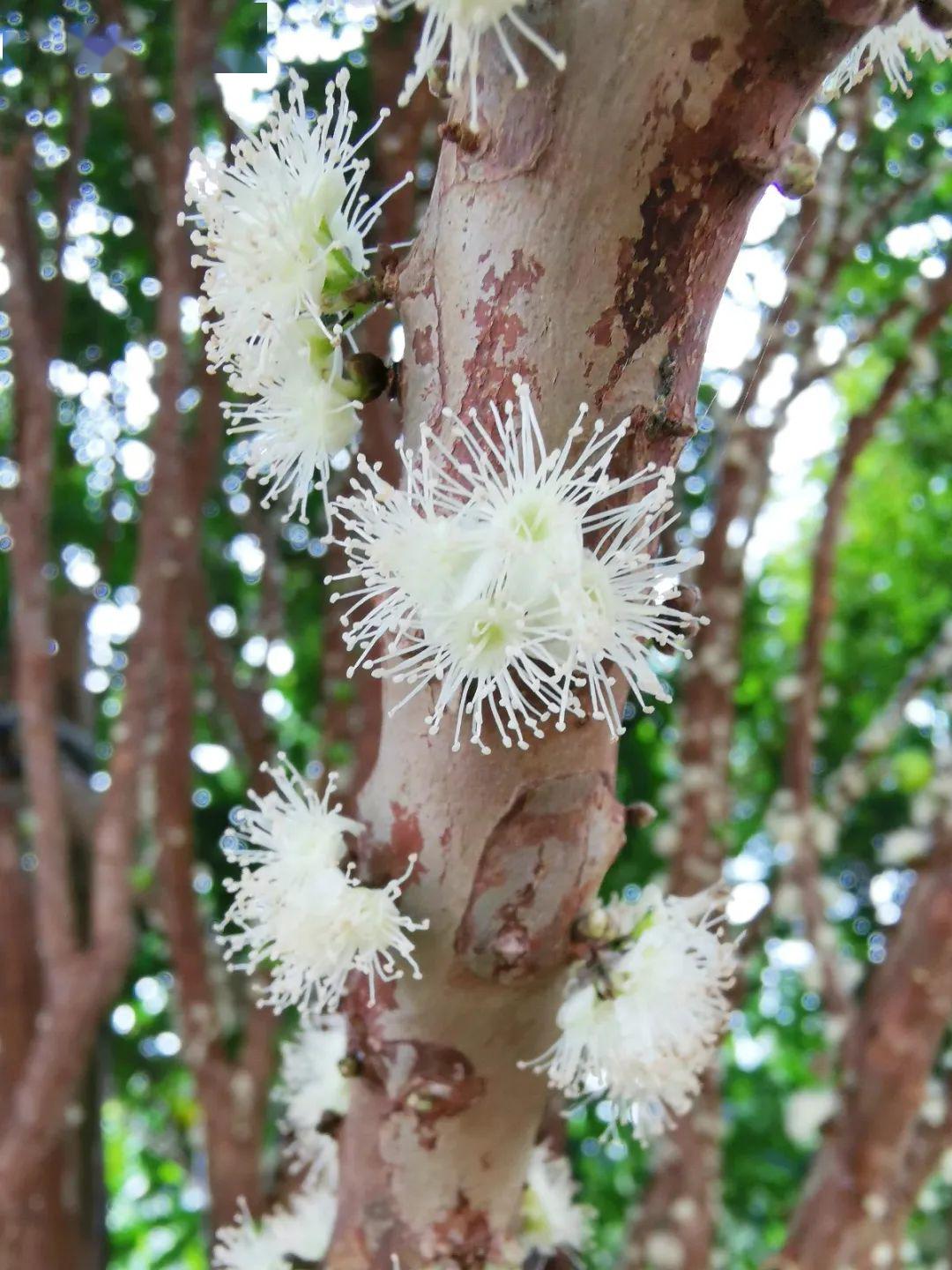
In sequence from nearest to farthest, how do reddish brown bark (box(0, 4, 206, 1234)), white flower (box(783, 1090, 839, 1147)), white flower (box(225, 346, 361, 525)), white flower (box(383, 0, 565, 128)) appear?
white flower (box(383, 0, 565, 128)) → white flower (box(225, 346, 361, 525)) → reddish brown bark (box(0, 4, 206, 1234)) → white flower (box(783, 1090, 839, 1147))

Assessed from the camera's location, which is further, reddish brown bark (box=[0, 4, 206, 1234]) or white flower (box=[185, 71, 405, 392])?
reddish brown bark (box=[0, 4, 206, 1234])

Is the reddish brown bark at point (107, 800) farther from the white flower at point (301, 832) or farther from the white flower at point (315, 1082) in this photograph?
the white flower at point (301, 832)

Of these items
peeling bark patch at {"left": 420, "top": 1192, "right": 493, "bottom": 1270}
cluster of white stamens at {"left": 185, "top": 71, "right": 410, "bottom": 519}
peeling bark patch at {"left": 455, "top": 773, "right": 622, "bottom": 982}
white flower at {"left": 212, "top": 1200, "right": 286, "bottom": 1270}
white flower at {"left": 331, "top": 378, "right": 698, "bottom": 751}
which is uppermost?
cluster of white stamens at {"left": 185, "top": 71, "right": 410, "bottom": 519}

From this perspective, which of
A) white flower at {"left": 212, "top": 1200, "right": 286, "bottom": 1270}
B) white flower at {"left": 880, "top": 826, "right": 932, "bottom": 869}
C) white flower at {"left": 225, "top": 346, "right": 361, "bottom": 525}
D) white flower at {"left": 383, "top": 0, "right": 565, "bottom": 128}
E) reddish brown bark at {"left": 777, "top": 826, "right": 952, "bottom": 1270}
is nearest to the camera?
white flower at {"left": 383, "top": 0, "right": 565, "bottom": 128}

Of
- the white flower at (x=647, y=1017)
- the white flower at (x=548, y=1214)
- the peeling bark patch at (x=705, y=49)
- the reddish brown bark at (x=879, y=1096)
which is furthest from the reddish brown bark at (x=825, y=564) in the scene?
the peeling bark patch at (x=705, y=49)

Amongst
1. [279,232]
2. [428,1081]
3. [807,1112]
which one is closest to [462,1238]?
[428,1081]

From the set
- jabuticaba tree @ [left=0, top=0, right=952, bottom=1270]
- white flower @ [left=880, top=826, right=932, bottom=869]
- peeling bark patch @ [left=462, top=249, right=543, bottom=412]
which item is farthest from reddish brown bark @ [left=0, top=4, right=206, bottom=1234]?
white flower @ [left=880, top=826, right=932, bottom=869]

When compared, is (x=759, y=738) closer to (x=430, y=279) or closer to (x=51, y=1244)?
(x=51, y=1244)

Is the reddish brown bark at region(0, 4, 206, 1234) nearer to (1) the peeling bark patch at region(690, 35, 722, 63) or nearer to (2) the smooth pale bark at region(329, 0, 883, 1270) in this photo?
(2) the smooth pale bark at region(329, 0, 883, 1270)
